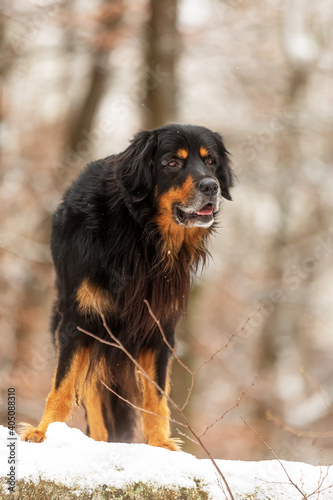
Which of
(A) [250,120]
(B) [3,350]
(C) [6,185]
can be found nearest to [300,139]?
(A) [250,120]

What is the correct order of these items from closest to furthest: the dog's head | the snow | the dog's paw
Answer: the snow → the dog's paw → the dog's head

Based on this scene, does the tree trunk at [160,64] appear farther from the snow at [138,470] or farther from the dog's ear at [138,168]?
the snow at [138,470]

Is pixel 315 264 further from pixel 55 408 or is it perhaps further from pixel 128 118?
pixel 55 408

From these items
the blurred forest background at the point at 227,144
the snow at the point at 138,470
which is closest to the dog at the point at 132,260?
the snow at the point at 138,470

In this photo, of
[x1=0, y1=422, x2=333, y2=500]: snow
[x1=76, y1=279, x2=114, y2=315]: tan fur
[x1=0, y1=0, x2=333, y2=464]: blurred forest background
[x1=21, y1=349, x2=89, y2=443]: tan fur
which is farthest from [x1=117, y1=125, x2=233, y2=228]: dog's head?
[x1=0, y1=0, x2=333, y2=464]: blurred forest background

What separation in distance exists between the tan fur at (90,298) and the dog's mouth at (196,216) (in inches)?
33.5

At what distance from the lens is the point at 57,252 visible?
5.20 metres

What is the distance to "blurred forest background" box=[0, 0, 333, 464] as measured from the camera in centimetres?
1097

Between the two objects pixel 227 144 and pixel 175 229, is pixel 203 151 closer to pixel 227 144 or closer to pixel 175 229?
pixel 175 229

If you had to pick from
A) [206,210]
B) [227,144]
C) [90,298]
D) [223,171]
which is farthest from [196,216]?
[227,144]

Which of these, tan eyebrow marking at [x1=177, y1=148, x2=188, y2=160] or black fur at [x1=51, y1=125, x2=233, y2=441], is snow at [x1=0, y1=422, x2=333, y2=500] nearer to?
black fur at [x1=51, y1=125, x2=233, y2=441]

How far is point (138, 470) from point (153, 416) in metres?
1.22

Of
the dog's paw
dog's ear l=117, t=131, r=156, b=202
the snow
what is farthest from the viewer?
dog's ear l=117, t=131, r=156, b=202

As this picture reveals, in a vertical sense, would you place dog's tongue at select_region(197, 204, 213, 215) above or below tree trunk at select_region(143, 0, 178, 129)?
below
